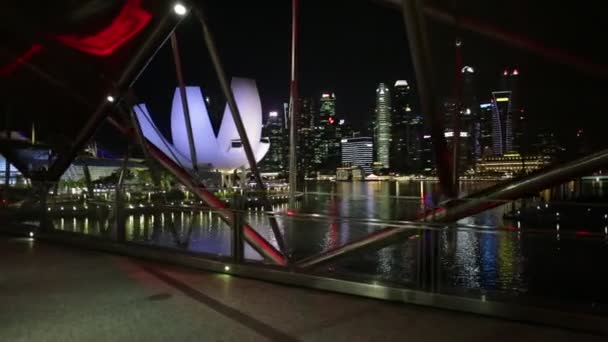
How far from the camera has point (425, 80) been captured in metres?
4.04

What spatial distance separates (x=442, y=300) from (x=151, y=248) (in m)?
3.73

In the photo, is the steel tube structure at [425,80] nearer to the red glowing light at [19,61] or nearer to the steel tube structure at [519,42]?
the steel tube structure at [519,42]

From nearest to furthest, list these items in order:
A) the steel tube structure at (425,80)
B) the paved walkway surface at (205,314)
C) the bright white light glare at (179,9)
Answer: the paved walkway surface at (205,314)
the steel tube structure at (425,80)
the bright white light glare at (179,9)

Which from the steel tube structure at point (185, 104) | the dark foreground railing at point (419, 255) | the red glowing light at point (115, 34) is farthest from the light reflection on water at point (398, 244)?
the red glowing light at point (115, 34)

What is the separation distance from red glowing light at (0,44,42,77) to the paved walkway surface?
181 inches

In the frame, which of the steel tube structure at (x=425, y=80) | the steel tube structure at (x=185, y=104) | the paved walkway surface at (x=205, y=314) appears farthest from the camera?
the steel tube structure at (x=185, y=104)

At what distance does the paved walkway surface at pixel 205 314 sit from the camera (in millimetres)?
3230

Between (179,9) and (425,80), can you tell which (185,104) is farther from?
(425,80)

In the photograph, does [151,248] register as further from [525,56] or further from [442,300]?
[525,56]

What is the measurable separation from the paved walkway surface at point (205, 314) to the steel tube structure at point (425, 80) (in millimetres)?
1294

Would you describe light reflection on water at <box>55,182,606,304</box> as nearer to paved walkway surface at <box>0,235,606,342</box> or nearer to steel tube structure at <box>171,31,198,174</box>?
paved walkway surface at <box>0,235,606,342</box>

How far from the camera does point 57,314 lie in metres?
3.76

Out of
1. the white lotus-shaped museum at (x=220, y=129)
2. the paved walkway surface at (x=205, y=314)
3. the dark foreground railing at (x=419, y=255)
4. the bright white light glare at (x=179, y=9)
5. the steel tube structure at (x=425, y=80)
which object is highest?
the white lotus-shaped museum at (x=220, y=129)

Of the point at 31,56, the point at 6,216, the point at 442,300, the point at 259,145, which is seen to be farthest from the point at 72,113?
the point at 259,145
